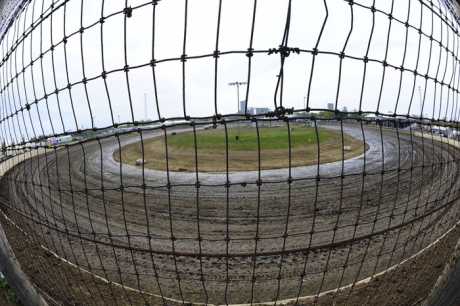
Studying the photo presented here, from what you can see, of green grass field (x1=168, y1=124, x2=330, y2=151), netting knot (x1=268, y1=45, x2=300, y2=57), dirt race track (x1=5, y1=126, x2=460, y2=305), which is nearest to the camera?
netting knot (x1=268, y1=45, x2=300, y2=57)

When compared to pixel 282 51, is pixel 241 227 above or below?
below

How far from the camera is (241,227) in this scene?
20.9 ft

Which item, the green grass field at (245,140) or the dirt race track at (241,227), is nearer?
the dirt race track at (241,227)

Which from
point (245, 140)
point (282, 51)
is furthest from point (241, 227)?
point (245, 140)

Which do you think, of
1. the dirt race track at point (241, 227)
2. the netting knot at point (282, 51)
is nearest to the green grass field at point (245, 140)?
the dirt race track at point (241, 227)

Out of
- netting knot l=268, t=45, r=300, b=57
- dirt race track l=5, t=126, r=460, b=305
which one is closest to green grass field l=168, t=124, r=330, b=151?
dirt race track l=5, t=126, r=460, b=305

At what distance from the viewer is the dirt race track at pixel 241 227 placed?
2.57m

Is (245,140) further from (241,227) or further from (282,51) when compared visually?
(282,51)

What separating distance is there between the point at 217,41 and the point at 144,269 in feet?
11.9

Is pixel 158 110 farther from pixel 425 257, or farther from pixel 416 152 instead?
pixel 416 152

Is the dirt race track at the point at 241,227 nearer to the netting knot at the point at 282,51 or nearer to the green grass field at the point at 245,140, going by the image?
the netting knot at the point at 282,51

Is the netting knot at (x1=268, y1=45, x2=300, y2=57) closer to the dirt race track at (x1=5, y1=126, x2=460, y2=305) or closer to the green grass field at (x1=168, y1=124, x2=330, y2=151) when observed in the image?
the dirt race track at (x1=5, y1=126, x2=460, y2=305)

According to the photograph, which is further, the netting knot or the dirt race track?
the dirt race track

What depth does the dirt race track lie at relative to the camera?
2570 millimetres
